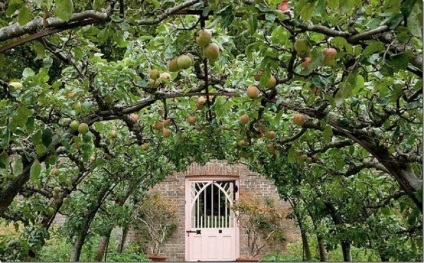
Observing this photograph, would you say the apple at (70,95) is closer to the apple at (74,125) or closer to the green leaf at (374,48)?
the apple at (74,125)

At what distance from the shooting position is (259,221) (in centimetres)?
947

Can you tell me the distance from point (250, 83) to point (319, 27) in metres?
0.96

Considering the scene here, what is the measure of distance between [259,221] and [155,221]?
1727 millimetres

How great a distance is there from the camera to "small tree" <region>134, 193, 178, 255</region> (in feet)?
31.6

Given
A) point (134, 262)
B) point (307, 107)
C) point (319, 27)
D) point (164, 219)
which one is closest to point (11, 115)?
point (319, 27)

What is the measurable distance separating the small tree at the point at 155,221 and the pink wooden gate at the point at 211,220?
338 millimetres

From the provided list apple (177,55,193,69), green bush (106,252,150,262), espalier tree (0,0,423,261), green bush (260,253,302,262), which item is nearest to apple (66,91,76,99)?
espalier tree (0,0,423,261)

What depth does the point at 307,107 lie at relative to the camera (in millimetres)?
2602

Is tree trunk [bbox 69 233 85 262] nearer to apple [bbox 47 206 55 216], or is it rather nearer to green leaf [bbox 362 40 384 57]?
apple [bbox 47 206 55 216]

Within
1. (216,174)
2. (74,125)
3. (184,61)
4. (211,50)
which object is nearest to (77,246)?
(74,125)

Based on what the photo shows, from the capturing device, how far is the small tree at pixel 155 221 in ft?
31.6

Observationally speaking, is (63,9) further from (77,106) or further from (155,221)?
(155,221)

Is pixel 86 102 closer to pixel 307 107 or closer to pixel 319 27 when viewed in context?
pixel 307 107

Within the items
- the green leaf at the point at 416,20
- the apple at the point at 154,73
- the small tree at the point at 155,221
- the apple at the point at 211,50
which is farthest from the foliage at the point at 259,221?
the green leaf at the point at 416,20
